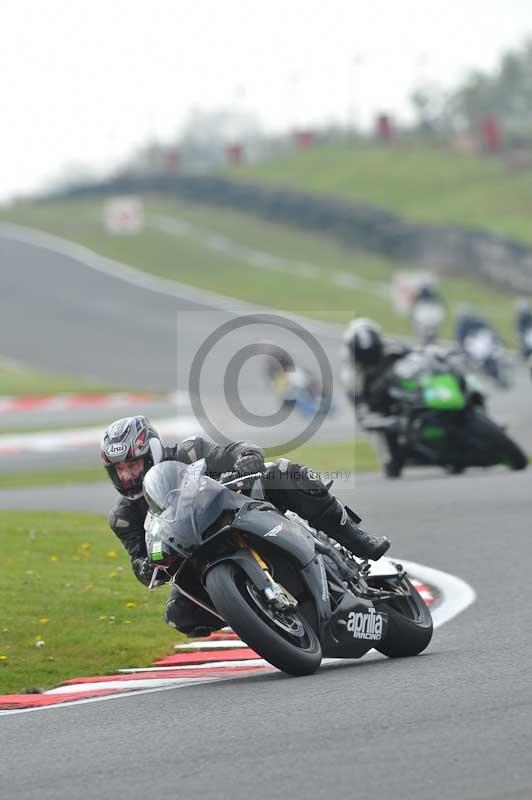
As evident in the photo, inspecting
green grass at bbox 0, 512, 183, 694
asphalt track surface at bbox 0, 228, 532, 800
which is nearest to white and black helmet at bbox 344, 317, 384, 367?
green grass at bbox 0, 512, 183, 694

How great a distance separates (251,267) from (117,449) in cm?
3664

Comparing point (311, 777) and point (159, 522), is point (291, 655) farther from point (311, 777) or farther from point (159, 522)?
point (311, 777)

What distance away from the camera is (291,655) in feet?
20.8

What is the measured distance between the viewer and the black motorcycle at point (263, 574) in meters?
6.30

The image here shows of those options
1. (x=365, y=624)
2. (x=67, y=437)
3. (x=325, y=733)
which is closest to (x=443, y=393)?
(x=365, y=624)

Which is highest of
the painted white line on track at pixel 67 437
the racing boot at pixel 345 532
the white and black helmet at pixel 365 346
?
the white and black helmet at pixel 365 346

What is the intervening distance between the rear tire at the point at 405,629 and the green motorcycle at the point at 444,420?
7569mm

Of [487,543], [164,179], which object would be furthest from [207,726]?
Answer: [164,179]

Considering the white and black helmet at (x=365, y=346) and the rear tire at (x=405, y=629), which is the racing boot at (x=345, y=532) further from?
the white and black helmet at (x=365, y=346)

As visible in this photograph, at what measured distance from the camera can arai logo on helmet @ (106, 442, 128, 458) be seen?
6926 mm

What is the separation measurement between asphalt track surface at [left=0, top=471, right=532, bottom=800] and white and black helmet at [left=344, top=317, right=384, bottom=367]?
7.94 metres

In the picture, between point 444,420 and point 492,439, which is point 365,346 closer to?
point 444,420

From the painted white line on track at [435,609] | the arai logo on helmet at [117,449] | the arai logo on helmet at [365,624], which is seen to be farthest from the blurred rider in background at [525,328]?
the arai logo on helmet at [117,449]

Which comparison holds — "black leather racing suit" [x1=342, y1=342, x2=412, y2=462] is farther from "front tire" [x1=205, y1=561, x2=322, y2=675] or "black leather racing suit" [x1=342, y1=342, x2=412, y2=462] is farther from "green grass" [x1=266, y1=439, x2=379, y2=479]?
"front tire" [x1=205, y1=561, x2=322, y2=675]
